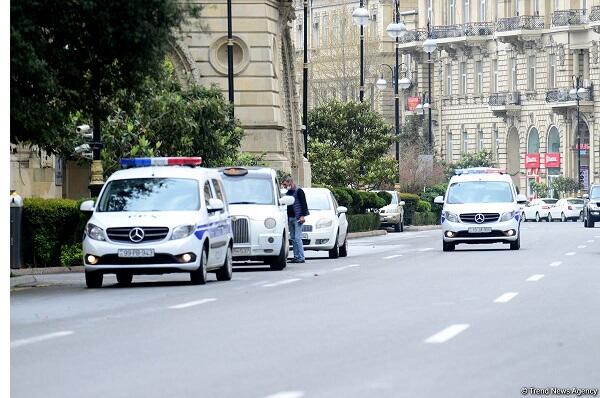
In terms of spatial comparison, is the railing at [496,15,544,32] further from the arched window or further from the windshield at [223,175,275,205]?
the windshield at [223,175,275,205]

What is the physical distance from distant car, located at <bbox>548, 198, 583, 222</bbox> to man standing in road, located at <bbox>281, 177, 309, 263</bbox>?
6806 centimetres

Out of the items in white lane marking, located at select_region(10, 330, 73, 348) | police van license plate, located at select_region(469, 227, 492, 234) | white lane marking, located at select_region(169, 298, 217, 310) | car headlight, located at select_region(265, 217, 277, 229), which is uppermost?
car headlight, located at select_region(265, 217, 277, 229)

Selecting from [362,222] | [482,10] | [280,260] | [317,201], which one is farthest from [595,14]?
[280,260]

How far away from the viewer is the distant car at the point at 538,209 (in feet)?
359

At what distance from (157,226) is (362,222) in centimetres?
4139

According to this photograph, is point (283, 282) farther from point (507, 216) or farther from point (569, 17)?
point (569, 17)

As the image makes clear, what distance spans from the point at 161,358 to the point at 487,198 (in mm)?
31650

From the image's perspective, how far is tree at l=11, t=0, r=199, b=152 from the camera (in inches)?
1074

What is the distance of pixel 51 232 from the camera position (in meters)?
36.5

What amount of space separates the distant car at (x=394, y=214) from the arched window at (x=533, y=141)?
45876 millimetres

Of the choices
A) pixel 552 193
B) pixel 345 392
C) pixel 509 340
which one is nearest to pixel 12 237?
pixel 509 340

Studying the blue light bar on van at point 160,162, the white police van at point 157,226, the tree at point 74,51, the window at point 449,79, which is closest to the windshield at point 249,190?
the blue light bar on van at point 160,162

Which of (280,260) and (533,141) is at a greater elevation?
(533,141)

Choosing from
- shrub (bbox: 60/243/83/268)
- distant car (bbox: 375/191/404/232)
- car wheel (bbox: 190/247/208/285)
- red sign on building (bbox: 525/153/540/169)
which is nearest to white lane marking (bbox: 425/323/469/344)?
car wheel (bbox: 190/247/208/285)
